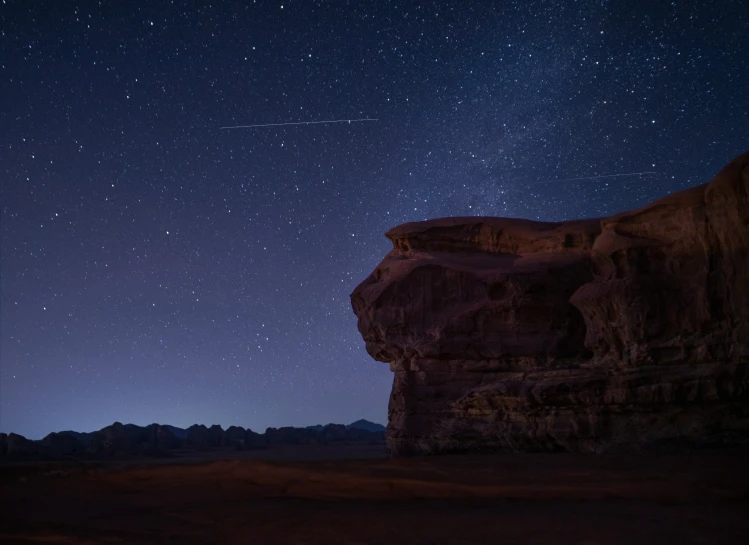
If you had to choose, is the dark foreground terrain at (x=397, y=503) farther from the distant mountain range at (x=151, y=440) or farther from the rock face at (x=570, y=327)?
the distant mountain range at (x=151, y=440)

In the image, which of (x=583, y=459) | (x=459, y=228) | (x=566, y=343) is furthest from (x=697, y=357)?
(x=459, y=228)

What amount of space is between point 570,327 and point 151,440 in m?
37.8

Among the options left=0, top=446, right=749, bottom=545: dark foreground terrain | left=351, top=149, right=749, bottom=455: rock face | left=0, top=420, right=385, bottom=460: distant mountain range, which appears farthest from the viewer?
left=0, top=420, right=385, bottom=460: distant mountain range

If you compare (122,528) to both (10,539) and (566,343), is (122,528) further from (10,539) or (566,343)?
(566,343)

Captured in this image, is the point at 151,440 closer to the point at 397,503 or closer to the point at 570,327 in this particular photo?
the point at 570,327

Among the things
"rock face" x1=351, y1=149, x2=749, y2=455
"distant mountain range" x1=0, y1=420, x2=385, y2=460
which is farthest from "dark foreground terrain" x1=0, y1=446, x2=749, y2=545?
"distant mountain range" x1=0, y1=420, x2=385, y2=460

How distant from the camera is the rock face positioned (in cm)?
1469

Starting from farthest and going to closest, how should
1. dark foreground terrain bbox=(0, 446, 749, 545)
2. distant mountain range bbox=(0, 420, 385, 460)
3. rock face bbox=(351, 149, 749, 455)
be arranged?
distant mountain range bbox=(0, 420, 385, 460)
rock face bbox=(351, 149, 749, 455)
dark foreground terrain bbox=(0, 446, 749, 545)

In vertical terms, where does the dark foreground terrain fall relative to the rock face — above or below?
below

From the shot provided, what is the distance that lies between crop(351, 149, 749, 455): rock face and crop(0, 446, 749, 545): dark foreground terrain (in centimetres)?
448

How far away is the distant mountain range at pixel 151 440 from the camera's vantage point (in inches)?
1297

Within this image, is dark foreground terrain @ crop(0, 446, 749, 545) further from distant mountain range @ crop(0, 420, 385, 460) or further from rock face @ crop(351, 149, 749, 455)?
distant mountain range @ crop(0, 420, 385, 460)

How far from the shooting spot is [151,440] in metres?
46.7

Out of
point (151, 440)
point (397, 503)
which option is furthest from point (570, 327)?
point (151, 440)
